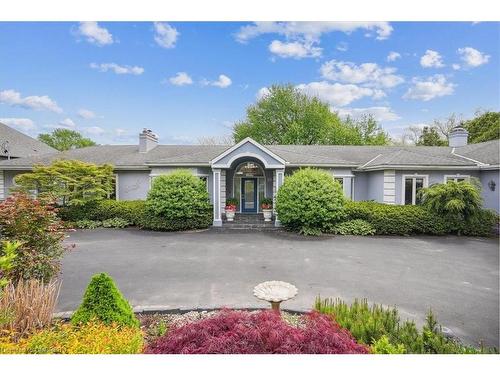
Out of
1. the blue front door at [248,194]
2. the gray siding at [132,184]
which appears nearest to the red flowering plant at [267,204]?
the blue front door at [248,194]

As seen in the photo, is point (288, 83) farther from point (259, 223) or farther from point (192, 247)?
point (192, 247)

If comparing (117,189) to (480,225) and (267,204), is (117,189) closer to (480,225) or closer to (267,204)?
(267,204)

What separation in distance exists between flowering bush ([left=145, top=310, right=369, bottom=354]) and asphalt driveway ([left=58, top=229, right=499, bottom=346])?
5.85 ft

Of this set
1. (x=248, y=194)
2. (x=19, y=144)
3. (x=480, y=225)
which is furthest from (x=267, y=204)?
(x=19, y=144)

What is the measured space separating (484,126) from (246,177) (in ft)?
77.9

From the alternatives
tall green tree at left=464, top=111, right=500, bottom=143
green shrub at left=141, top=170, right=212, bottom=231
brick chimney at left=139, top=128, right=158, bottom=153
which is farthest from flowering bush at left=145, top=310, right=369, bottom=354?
tall green tree at left=464, top=111, right=500, bottom=143

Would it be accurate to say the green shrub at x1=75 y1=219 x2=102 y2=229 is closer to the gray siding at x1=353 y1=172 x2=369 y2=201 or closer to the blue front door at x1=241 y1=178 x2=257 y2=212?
the blue front door at x1=241 y1=178 x2=257 y2=212

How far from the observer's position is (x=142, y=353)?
3.11 m

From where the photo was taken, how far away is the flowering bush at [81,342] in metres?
3.02

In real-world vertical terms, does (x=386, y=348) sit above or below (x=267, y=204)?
below

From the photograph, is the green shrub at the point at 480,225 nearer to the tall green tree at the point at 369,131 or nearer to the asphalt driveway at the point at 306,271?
the asphalt driveway at the point at 306,271

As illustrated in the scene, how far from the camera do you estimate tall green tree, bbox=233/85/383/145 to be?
30.1 metres

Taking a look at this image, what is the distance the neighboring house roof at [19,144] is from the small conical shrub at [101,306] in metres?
22.5

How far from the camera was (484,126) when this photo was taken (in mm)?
24703
